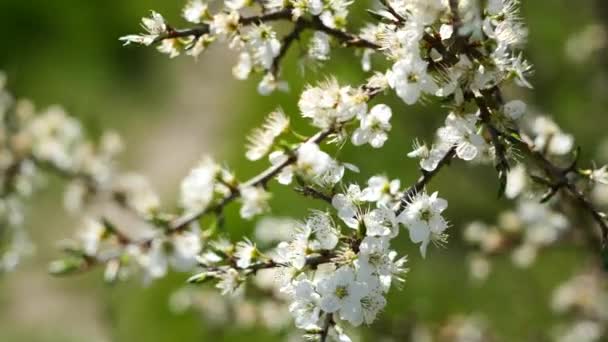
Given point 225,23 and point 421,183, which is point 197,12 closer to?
point 225,23

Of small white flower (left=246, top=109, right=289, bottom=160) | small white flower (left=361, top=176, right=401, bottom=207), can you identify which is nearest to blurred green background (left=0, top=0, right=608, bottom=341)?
small white flower (left=246, top=109, right=289, bottom=160)

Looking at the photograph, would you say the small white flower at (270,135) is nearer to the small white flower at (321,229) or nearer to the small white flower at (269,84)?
the small white flower at (269,84)

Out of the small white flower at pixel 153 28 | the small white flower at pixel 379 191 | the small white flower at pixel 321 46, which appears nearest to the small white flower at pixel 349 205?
the small white flower at pixel 379 191

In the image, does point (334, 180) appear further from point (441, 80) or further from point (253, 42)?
point (253, 42)

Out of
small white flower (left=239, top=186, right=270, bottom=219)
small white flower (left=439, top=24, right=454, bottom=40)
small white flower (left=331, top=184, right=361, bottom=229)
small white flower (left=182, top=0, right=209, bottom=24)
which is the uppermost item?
small white flower (left=182, top=0, right=209, bottom=24)

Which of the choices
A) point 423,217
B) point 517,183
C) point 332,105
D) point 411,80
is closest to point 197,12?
point 332,105

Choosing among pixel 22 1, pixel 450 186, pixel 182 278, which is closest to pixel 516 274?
pixel 450 186

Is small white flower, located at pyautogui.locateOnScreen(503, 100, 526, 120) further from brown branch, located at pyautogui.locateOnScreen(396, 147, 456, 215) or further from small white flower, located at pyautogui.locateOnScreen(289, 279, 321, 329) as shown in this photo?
small white flower, located at pyautogui.locateOnScreen(289, 279, 321, 329)
